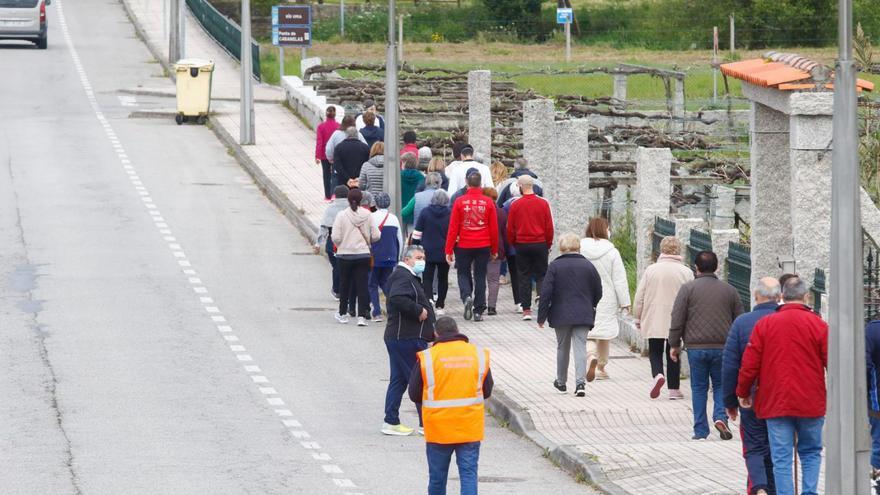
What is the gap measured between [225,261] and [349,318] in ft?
13.2

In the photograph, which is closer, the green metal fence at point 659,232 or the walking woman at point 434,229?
the green metal fence at point 659,232

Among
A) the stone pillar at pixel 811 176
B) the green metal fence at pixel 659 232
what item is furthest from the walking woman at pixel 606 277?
the stone pillar at pixel 811 176

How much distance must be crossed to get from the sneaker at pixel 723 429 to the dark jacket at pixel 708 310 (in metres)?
0.72

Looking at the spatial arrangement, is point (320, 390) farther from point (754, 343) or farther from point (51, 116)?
point (51, 116)

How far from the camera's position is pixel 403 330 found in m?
16.4

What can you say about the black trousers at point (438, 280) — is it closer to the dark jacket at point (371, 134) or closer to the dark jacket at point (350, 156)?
the dark jacket at point (350, 156)

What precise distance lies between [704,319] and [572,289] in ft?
7.63

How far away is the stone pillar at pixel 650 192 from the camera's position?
2066 centimetres

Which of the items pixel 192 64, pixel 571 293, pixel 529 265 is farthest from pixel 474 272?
pixel 192 64

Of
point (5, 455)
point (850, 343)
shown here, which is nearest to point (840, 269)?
point (850, 343)

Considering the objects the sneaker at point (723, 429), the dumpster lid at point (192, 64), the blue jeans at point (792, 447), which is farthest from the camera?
the dumpster lid at point (192, 64)

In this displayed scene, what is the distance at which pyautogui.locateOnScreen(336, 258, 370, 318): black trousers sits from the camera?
70.9 ft

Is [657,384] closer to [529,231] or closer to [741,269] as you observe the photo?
[741,269]

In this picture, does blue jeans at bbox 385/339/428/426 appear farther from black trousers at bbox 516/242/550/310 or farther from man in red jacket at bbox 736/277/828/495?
black trousers at bbox 516/242/550/310
